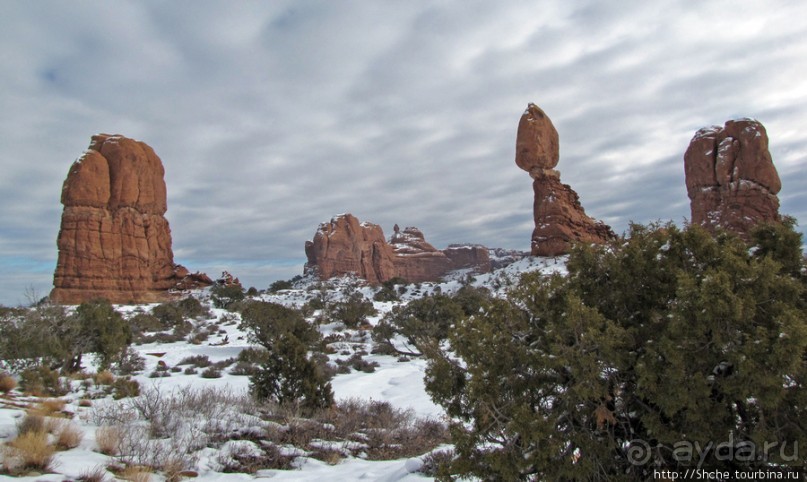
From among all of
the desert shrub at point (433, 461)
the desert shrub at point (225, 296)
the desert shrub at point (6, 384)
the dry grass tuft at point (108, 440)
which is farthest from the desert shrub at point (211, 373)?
the desert shrub at point (225, 296)

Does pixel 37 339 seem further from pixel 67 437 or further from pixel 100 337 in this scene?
pixel 67 437

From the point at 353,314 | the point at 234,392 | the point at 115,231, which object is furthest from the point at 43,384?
the point at 115,231

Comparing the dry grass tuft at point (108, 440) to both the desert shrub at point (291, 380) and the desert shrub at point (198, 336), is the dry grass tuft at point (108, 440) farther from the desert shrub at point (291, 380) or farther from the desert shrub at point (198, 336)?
the desert shrub at point (198, 336)

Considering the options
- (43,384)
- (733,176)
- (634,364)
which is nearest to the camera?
(634,364)

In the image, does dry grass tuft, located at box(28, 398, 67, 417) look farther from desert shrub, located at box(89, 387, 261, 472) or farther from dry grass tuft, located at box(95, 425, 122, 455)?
dry grass tuft, located at box(95, 425, 122, 455)

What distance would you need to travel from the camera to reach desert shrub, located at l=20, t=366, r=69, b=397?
905cm

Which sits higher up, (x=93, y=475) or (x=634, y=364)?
(x=634, y=364)

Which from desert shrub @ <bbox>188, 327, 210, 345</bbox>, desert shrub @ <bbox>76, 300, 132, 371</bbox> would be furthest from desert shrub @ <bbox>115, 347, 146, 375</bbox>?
desert shrub @ <bbox>188, 327, 210, 345</bbox>

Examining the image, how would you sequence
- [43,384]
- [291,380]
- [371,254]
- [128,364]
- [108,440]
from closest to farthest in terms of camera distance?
1. [108,440]
2. [43,384]
3. [291,380]
4. [128,364]
5. [371,254]

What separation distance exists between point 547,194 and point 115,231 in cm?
4028

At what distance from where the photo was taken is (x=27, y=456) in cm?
466

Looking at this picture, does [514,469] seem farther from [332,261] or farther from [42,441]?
[332,261]

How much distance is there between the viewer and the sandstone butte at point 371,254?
3199 inches

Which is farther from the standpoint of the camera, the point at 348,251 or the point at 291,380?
the point at 348,251
